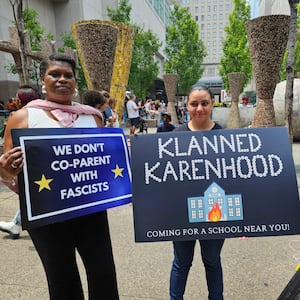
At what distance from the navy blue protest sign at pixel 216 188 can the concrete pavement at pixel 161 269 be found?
0.93m

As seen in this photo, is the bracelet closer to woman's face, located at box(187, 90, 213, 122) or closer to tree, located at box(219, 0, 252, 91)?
woman's face, located at box(187, 90, 213, 122)

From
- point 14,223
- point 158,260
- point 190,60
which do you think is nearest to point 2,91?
point 190,60

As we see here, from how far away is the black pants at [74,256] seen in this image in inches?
64.2

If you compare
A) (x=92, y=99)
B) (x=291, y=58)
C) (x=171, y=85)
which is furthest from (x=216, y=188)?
(x=171, y=85)

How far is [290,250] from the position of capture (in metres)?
3.01

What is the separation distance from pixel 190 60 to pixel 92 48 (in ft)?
69.8

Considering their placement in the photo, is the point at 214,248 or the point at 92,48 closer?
the point at 214,248

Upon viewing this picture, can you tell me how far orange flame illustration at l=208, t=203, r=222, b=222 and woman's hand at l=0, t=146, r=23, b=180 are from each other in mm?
1132

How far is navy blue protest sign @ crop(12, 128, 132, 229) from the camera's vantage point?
1512mm

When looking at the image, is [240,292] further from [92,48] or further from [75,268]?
[92,48]

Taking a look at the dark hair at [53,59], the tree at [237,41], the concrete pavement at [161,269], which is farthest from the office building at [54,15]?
the dark hair at [53,59]

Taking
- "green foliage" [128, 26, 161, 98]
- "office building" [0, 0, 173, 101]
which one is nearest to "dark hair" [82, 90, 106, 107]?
"green foliage" [128, 26, 161, 98]

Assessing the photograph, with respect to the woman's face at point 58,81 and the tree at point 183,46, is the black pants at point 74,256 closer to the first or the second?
the woman's face at point 58,81

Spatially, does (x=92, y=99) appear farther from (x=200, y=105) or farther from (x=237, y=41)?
(x=237, y=41)
